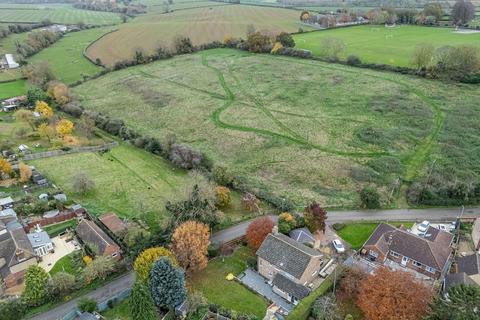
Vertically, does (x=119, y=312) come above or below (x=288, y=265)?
below

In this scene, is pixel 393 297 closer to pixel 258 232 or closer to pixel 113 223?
pixel 258 232

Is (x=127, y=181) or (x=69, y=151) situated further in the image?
(x=69, y=151)

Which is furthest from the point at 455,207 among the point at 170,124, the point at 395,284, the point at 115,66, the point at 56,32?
the point at 56,32

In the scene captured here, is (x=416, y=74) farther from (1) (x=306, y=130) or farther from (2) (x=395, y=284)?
(2) (x=395, y=284)

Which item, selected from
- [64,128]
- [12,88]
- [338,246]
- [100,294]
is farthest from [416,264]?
[12,88]

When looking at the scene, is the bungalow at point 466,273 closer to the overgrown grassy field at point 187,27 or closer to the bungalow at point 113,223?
the bungalow at point 113,223

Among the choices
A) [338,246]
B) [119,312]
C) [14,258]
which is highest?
[14,258]
